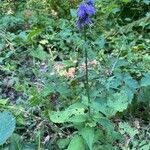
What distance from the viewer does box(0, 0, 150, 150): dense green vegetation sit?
225 centimetres

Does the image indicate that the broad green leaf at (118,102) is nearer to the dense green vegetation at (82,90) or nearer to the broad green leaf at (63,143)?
the dense green vegetation at (82,90)

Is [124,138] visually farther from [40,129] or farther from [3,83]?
[3,83]

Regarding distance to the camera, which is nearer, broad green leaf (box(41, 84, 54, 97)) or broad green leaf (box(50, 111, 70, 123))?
broad green leaf (box(50, 111, 70, 123))

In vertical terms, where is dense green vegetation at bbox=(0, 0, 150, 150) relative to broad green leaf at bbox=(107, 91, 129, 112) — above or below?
below

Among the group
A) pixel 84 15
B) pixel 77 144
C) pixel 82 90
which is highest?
pixel 84 15

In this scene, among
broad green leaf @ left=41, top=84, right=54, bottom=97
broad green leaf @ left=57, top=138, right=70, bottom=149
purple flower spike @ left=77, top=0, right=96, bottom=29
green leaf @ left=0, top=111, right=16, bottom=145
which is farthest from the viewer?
broad green leaf @ left=41, top=84, right=54, bottom=97

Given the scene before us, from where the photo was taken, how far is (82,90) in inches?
108

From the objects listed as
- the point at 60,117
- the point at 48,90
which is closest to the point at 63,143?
the point at 60,117

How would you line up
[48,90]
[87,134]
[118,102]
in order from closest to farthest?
[87,134] → [118,102] → [48,90]

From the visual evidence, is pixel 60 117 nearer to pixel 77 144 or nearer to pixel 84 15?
pixel 77 144

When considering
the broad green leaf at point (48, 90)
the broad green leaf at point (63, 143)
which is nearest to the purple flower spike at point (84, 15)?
the broad green leaf at point (48, 90)

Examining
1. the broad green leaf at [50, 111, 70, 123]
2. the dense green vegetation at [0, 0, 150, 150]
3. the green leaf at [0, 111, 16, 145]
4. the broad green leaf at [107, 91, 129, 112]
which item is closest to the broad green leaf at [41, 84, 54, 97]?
the dense green vegetation at [0, 0, 150, 150]

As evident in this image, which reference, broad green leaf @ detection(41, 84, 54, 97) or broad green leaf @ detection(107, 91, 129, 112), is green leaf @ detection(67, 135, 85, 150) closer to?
broad green leaf @ detection(107, 91, 129, 112)

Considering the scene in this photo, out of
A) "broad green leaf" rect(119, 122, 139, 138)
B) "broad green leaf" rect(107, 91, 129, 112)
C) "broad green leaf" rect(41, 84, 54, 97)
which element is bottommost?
"broad green leaf" rect(119, 122, 139, 138)
